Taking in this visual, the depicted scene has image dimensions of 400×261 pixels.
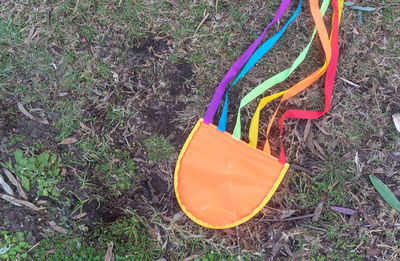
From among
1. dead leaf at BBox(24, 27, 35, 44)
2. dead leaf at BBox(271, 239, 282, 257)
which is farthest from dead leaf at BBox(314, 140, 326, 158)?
dead leaf at BBox(24, 27, 35, 44)

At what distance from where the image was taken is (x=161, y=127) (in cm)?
203

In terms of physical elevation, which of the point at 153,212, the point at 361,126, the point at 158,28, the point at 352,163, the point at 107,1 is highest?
the point at 107,1

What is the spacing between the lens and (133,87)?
6.70 feet

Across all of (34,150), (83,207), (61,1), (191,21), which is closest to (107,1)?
(61,1)

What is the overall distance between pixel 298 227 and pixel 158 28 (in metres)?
1.58

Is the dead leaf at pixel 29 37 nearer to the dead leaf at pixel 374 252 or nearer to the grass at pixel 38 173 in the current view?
the grass at pixel 38 173

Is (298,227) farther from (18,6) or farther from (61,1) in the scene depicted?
(18,6)

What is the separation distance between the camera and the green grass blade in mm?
1984

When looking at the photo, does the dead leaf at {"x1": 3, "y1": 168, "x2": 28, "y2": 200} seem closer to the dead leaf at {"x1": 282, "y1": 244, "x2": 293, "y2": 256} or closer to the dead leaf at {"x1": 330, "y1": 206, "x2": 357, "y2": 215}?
the dead leaf at {"x1": 282, "y1": 244, "x2": 293, "y2": 256}

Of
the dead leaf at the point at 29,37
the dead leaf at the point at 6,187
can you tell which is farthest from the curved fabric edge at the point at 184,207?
the dead leaf at the point at 29,37

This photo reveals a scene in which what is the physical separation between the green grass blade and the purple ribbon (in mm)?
1095

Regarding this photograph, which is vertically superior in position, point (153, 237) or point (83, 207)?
point (83, 207)

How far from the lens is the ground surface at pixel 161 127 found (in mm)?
1977

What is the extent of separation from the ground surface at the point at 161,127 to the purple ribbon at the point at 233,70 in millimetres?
69
